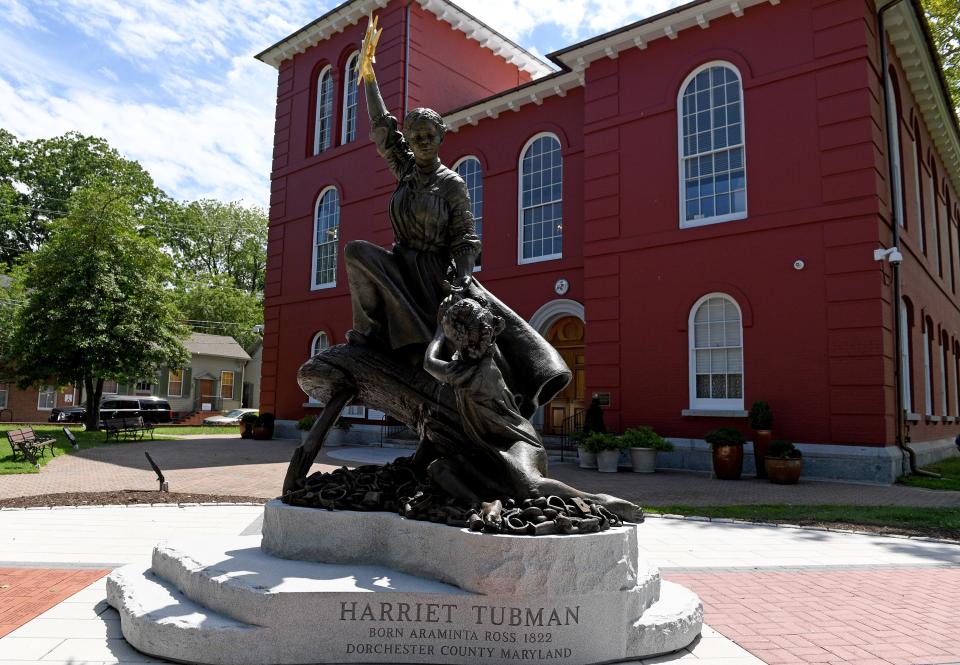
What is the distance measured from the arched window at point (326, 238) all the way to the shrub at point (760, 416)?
14457 millimetres

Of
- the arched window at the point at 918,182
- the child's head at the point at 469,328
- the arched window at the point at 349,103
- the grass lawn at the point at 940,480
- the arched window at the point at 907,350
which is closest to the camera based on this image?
the child's head at the point at 469,328

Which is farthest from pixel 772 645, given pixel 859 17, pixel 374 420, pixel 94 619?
pixel 374 420

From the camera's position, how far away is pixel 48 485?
1137 cm

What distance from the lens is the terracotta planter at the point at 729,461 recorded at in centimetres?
1282

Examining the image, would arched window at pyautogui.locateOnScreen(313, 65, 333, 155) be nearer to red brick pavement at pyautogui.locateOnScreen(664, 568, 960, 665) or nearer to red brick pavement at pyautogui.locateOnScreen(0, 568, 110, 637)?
red brick pavement at pyautogui.locateOnScreen(0, 568, 110, 637)

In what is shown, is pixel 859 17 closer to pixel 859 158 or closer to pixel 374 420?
pixel 859 158

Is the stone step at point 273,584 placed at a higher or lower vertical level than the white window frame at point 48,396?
lower

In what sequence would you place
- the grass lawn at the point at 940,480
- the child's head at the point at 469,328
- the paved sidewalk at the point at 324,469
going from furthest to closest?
the grass lawn at the point at 940,480 < the paved sidewalk at the point at 324,469 < the child's head at the point at 469,328

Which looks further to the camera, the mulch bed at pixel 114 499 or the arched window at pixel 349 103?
the arched window at pixel 349 103

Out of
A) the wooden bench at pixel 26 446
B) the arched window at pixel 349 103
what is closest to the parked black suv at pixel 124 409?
the wooden bench at pixel 26 446

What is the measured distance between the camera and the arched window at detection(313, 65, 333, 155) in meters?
23.6

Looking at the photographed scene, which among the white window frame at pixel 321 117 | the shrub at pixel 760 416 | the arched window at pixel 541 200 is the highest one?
the white window frame at pixel 321 117

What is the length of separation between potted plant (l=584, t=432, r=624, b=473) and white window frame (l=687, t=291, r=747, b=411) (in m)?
1.87

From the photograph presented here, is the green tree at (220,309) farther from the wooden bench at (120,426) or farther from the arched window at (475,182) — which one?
the arched window at (475,182)
